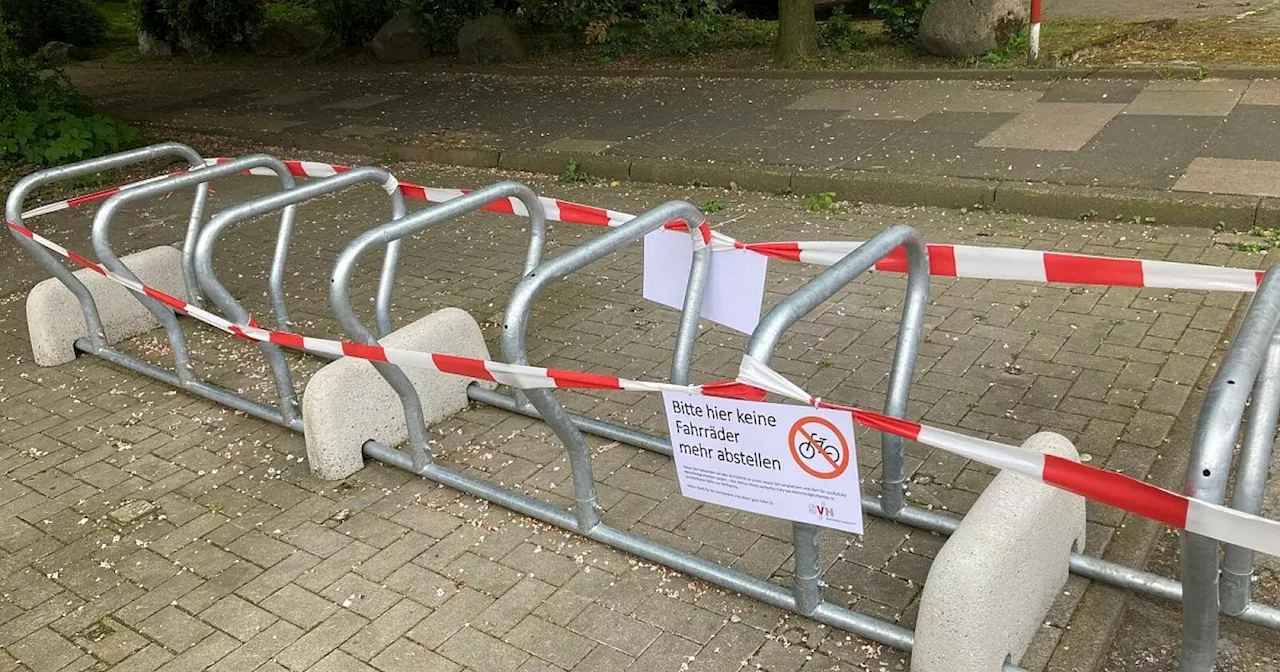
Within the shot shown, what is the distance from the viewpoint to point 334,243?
7469 millimetres

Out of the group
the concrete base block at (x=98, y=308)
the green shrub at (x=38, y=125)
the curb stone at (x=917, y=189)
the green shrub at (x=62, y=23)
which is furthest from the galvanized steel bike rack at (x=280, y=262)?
the green shrub at (x=62, y=23)

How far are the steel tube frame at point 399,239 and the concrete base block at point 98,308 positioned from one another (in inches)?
99.6

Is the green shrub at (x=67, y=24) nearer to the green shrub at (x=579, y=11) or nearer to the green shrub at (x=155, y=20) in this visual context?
the green shrub at (x=155, y=20)

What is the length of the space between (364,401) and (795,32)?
→ 802 cm

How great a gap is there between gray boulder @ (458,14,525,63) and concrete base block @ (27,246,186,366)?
803cm

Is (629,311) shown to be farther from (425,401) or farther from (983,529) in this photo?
(983,529)

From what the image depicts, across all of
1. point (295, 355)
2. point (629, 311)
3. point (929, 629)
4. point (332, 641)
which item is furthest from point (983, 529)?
point (295, 355)

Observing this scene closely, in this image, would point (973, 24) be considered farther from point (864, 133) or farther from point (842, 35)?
point (864, 133)

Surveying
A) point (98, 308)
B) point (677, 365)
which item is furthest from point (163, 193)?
point (677, 365)

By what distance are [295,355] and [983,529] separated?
3893mm

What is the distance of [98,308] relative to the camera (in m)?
5.89

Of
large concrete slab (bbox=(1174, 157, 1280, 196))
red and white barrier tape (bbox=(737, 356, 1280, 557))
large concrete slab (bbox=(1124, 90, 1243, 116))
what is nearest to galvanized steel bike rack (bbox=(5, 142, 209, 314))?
red and white barrier tape (bbox=(737, 356, 1280, 557))

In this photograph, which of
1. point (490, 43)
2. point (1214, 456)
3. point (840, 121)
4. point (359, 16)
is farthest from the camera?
point (359, 16)

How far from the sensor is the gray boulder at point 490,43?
13.7 metres
